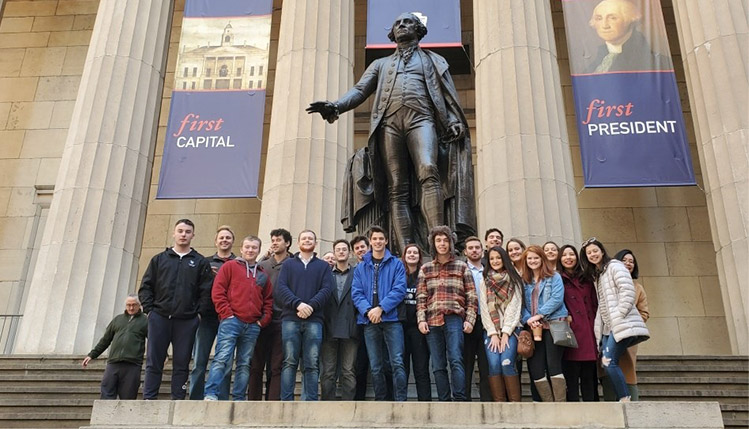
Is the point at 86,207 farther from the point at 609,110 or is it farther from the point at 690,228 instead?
the point at 690,228

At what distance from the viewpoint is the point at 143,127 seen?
1441 centimetres

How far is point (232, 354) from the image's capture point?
5910 millimetres

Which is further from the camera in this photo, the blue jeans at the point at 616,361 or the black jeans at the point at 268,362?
the black jeans at the point at 268,362

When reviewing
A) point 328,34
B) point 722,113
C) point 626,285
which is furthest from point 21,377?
point 722,113

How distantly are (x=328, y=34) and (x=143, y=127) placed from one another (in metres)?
4.32

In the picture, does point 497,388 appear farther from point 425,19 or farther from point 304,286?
point 425,19

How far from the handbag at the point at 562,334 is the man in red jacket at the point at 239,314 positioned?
2516 mm

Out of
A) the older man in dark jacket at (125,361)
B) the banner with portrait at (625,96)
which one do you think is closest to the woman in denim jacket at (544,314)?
the older man in dark jacket at (125,361)

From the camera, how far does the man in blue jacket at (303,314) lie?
5.92 m

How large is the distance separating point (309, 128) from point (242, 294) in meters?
8.06

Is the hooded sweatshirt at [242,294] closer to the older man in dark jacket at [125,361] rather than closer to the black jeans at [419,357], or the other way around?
the black jeans at [419,357]

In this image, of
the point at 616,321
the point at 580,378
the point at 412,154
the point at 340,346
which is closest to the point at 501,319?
the point at 616,321

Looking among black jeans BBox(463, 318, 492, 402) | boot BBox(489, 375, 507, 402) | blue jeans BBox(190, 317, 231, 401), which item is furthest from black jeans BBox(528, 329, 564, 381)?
blue jeans BBox(190, 317, 231, 401)

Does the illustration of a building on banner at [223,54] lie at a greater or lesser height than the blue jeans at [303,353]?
greater
